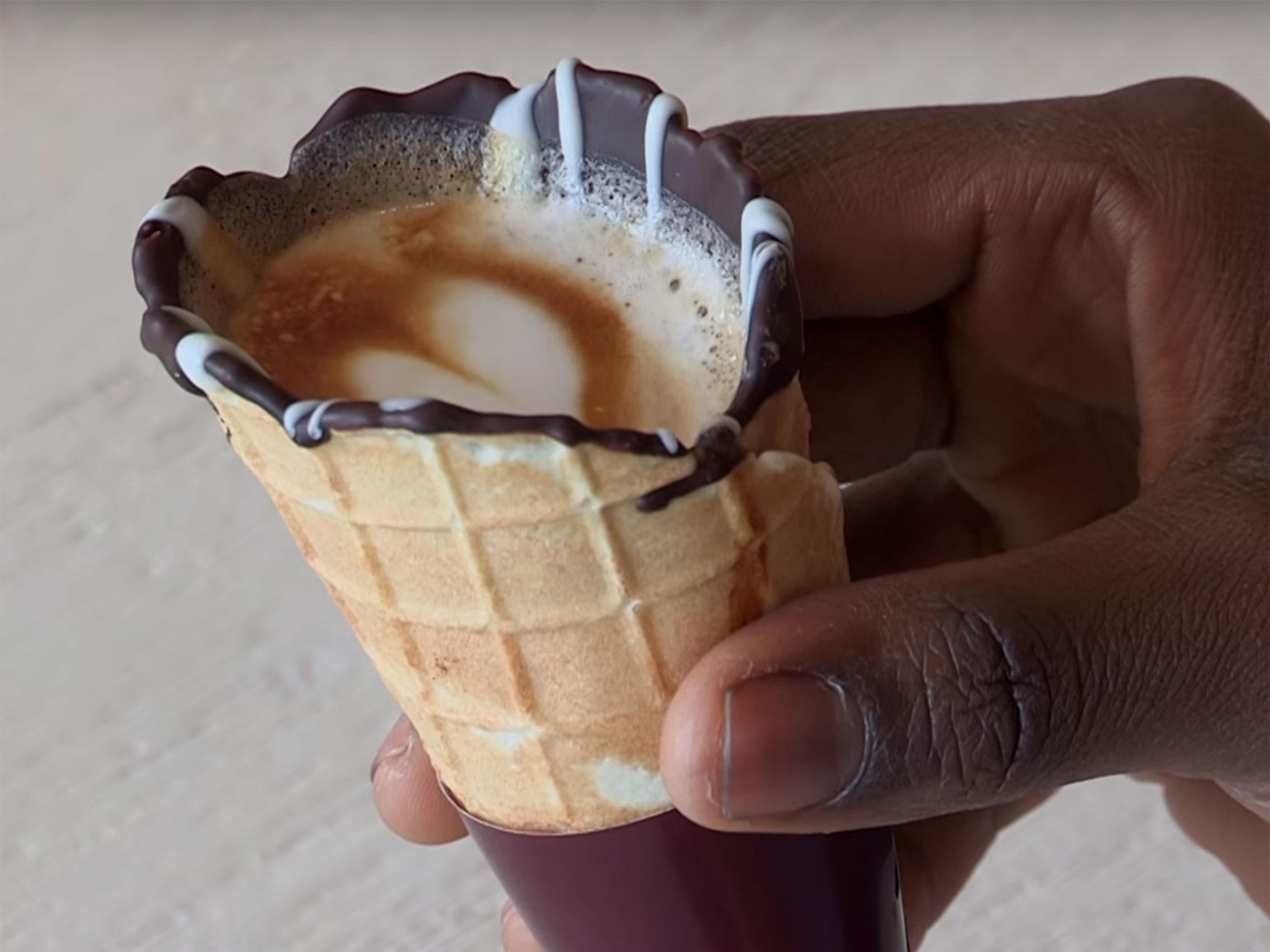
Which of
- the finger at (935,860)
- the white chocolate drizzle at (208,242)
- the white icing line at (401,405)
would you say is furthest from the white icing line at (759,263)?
the finger at (935,860)

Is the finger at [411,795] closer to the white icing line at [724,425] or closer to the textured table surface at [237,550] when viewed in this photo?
the textured table surface at [237,550]

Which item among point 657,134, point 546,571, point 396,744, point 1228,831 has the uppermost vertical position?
point 657,134

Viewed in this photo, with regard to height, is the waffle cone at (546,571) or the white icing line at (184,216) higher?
the white icing line at (184,216)

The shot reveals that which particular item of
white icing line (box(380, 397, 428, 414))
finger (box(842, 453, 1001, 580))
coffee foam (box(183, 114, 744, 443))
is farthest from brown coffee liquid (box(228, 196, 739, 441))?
finger (box(842, 453, 1001, 580))

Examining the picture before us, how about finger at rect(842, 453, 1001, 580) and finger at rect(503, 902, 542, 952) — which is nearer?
finger at rect(503, 902, 542, 952)

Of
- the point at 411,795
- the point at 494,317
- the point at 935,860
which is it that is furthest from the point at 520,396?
the point at 935,860

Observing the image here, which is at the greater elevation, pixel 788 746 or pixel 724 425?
pixel 724 425

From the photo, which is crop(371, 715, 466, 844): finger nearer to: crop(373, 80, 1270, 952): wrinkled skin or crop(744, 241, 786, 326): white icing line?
crop(373, 80, 1270, 952): wrinkled skin

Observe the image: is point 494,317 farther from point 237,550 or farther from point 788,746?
point 237,550
